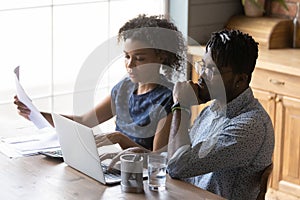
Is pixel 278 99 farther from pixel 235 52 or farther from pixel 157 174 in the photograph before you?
pixel 157 174

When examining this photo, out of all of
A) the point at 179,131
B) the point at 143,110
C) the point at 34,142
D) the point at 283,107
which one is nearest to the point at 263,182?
the point at 179,131

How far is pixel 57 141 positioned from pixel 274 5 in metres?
2.37

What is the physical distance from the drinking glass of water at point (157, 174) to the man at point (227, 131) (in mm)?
90

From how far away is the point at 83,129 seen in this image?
2.35 meters

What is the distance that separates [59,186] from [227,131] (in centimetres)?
62

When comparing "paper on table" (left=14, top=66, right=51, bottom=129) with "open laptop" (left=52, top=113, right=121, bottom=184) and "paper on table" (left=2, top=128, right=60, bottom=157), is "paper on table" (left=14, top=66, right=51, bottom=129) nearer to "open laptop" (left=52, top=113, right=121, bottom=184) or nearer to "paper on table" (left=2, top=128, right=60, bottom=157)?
"paper on table" (left=2, top=128, right=60, bottom=157)

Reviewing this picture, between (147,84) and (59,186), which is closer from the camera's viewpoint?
(59,186)

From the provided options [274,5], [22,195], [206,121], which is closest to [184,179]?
[206,121]

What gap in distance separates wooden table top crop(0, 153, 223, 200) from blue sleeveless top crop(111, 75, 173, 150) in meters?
0.45

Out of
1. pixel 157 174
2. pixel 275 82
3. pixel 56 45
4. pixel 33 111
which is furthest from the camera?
pixel 56 45

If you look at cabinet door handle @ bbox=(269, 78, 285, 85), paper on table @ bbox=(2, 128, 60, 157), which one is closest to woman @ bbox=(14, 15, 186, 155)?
paper on table @ bbox=(2, 128, 60, 157)

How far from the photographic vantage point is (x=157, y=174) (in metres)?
2.31

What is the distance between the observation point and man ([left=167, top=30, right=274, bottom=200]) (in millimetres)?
2371

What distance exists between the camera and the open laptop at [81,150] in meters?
2.35
